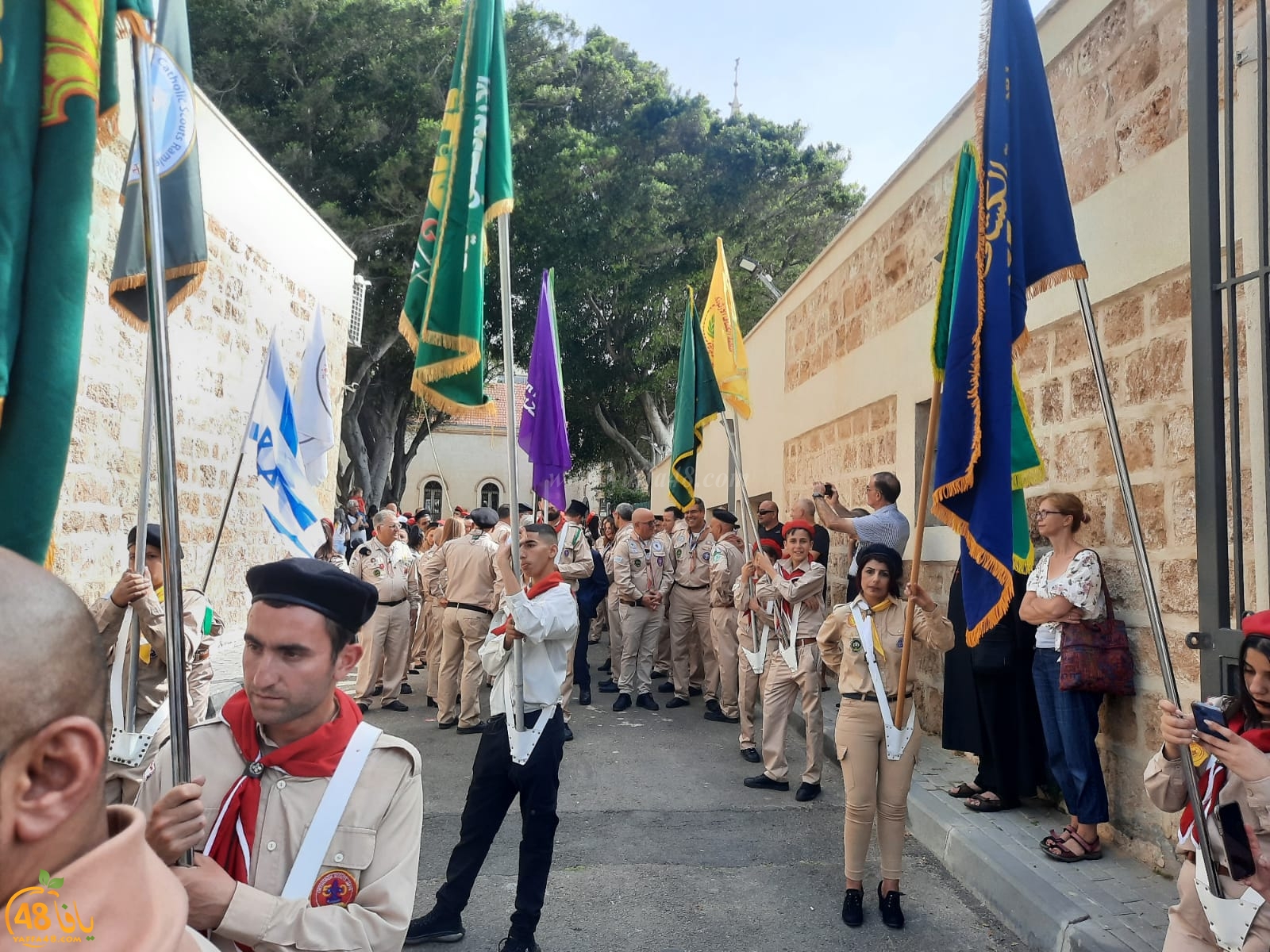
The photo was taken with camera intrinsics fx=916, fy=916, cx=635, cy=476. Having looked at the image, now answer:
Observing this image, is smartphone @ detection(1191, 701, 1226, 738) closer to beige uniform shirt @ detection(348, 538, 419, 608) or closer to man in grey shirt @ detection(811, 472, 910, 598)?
man in grey shirt @ detection(811, 472, 910, 598)

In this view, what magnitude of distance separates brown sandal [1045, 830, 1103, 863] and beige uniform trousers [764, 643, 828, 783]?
2.09 m

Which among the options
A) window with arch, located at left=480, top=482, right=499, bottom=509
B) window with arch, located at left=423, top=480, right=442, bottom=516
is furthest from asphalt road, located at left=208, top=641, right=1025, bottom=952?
window with arch, located at left=480, top=482, right=499, bottom=509

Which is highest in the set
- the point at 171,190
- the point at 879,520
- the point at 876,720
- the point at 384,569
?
the point at 171,190

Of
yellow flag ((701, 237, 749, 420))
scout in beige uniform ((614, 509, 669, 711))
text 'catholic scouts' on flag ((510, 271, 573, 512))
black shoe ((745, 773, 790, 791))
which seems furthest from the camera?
scout in beige uniform ((614, 509, 669, 711))

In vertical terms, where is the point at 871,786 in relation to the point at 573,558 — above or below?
below

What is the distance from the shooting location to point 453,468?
5031 centimetres

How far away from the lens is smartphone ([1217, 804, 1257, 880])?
267 centimetres

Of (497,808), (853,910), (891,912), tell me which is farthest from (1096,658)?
(497,808)

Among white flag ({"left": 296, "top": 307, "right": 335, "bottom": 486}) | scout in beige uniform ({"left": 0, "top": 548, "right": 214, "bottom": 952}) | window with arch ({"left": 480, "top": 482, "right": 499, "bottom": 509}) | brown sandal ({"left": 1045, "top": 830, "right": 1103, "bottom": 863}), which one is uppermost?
window with arch ({"left": 480, "top": 482, "right": 499, "bottom": 509})

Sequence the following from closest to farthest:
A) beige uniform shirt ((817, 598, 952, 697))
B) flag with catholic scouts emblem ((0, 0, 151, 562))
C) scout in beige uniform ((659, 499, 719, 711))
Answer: flag with catholic scouts emblem ((0, 0, 151, 562)) → beige uniform shirt ((817, 598, 952, 697)) → scout in beige uniform ((659, 499, 719, 711))

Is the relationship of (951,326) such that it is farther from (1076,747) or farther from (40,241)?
(40,241)

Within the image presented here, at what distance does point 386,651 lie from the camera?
965 cm

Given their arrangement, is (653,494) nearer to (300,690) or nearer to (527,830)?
(527,830)

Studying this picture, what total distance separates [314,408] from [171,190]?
2708mm
